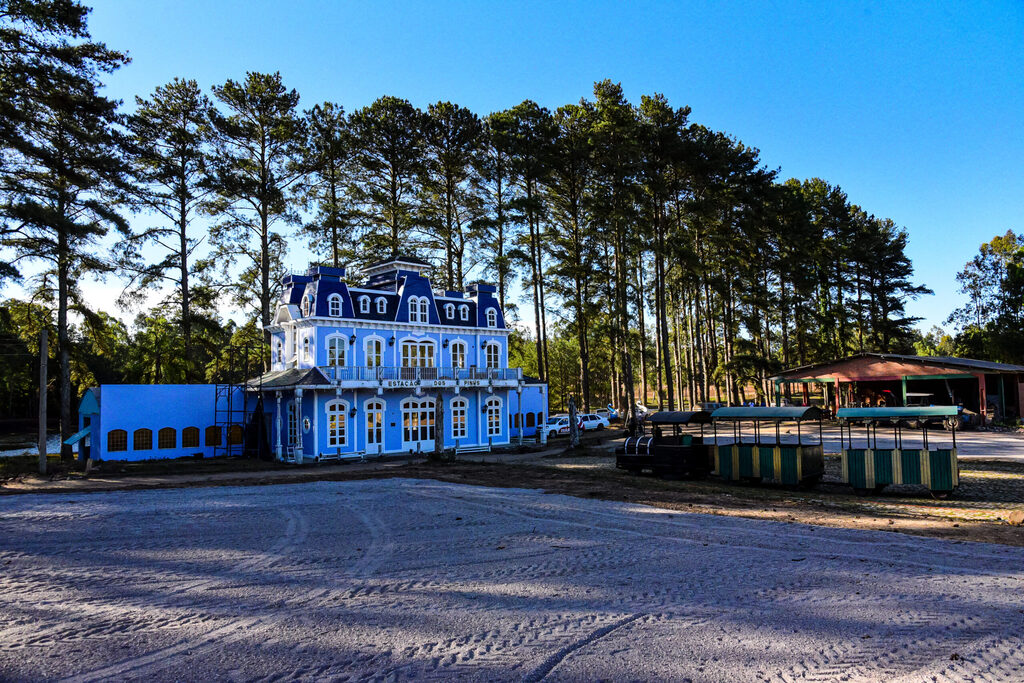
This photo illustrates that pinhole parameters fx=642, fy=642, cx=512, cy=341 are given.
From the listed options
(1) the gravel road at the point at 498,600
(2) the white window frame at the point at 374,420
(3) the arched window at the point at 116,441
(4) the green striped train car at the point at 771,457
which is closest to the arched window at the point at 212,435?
(3) the arched window at the point at 116,441

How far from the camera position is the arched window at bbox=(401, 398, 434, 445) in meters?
32.6

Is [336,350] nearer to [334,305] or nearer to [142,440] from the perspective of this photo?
[334,305]

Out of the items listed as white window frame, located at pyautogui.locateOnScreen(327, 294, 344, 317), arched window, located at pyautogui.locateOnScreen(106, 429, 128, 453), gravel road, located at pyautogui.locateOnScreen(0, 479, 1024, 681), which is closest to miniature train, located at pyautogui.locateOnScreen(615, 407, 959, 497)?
gravel road, located at pyautogui.locateOnScreen(0, 479, 1024, 681)

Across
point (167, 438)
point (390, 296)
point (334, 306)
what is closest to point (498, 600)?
point (334, 306)

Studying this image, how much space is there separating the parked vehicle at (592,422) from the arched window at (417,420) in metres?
14.5

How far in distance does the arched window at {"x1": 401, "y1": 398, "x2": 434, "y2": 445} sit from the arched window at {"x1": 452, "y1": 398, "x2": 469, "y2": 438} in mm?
1178

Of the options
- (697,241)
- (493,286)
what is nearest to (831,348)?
(697,241)

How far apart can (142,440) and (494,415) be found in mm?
17380

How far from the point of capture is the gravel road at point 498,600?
20.5 ft

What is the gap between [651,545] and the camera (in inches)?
452

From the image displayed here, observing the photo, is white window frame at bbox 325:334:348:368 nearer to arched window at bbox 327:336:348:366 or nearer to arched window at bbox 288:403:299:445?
arched window at bbox 327:336:348:366

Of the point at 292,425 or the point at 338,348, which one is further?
the point at 338,348

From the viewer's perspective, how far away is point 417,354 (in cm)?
3366

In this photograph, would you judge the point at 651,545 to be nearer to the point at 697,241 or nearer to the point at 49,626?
the point at 49,626
